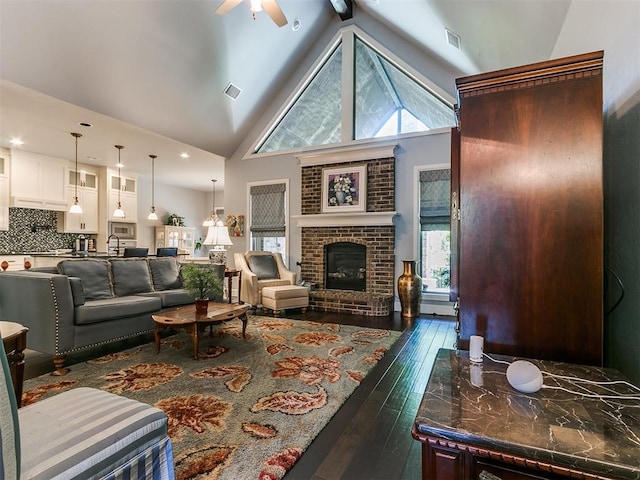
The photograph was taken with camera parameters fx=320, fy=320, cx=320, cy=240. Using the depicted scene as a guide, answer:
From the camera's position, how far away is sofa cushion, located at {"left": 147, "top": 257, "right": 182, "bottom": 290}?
13.6ft

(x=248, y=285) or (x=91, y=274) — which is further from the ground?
(x=91, y=274)

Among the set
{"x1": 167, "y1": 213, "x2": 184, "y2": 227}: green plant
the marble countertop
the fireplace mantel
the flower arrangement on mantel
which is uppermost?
the flower arrangement on mantel

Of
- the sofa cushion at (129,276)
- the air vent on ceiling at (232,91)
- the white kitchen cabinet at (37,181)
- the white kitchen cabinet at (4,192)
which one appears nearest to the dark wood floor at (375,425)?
the sofa cushion at (129,276)

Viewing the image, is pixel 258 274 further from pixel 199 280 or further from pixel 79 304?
pixel 79 304

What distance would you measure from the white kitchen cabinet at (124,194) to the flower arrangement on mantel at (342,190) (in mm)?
5637

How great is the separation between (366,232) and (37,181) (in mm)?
6644

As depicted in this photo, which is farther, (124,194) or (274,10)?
(124,194)

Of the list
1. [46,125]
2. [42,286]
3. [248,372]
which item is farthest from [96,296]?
[46,125]

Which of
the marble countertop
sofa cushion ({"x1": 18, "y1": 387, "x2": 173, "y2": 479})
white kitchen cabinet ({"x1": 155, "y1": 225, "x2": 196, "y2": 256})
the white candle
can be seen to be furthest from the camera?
white kitchen cabinet ({"x1": 155, "y1": 225, "x2": 196, "y2": 256})

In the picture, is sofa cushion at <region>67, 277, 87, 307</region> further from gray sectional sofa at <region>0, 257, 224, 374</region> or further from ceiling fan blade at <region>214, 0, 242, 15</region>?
ceiling fan blade at <region>214, 0, 242, 15</region>

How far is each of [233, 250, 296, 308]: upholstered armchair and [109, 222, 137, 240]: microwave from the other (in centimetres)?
444

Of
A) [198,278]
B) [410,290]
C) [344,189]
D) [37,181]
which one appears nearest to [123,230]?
[37,181]

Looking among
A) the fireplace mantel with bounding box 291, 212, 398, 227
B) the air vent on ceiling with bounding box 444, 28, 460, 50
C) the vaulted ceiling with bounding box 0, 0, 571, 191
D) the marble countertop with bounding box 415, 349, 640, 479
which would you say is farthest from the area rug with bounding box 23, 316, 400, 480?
the air vent on ceiling with bounding box 444, 28, 460, 50

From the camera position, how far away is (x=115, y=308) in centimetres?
311
